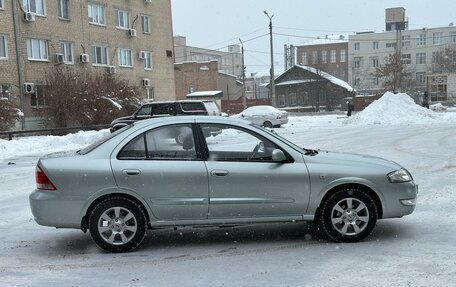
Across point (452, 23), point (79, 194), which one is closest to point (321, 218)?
point (79, 194)

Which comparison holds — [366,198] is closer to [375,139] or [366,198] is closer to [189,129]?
[189,129]

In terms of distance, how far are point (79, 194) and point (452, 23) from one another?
102629 mm

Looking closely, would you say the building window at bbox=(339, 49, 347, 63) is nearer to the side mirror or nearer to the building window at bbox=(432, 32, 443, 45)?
the building window at bbox=(432, 32, 443, 45)

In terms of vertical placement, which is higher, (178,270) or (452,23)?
(452,23)

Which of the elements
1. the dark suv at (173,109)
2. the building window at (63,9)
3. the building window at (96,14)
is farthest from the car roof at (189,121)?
the building window at (96,14)

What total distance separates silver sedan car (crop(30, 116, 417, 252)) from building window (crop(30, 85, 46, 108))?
81.4ft

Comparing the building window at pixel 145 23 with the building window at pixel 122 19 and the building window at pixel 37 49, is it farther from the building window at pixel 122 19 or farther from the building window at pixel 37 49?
the building window at pixel 37 49

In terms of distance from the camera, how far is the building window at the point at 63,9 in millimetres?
31203

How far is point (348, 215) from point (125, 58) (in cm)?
3416

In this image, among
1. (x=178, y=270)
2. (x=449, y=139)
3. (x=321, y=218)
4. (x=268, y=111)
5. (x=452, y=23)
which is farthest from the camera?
(x=452, y=23)

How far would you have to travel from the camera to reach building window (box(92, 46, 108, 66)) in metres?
34.1

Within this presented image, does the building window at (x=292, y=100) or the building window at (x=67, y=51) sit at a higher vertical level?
the building window at (x=67, y=51)

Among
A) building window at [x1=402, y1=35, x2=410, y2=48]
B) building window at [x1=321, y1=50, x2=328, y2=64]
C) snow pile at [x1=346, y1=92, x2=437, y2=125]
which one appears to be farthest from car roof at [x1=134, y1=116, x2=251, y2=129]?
building window at [x1=321, y1=50, x2=328, y2=64]

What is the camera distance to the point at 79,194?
536 cm
